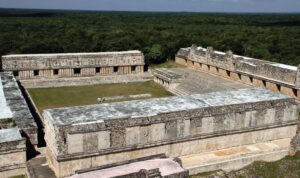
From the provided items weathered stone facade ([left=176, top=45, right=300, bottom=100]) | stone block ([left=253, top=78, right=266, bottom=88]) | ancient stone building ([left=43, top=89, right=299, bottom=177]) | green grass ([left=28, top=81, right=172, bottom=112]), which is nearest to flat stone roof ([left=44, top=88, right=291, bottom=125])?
ancient stone building ([left=43, top=89, right=299, bottom=177])

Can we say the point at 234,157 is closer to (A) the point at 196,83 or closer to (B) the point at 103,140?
(B) the point at 103,140

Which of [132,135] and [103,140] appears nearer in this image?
[103,140]

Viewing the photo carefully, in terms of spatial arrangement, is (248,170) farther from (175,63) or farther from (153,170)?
(175,63)

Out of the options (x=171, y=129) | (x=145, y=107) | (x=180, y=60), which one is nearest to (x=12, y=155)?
(x=145, y=107)

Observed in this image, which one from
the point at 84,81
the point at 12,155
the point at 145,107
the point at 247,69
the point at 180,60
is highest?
the point at 145,107

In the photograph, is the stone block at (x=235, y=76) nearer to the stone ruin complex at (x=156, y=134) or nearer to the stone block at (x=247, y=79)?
the stone block at (x=247, y=79)

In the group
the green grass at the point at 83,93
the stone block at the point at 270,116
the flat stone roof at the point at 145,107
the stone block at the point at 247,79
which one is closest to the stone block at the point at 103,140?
the flat stone roof at the point at 145,107
